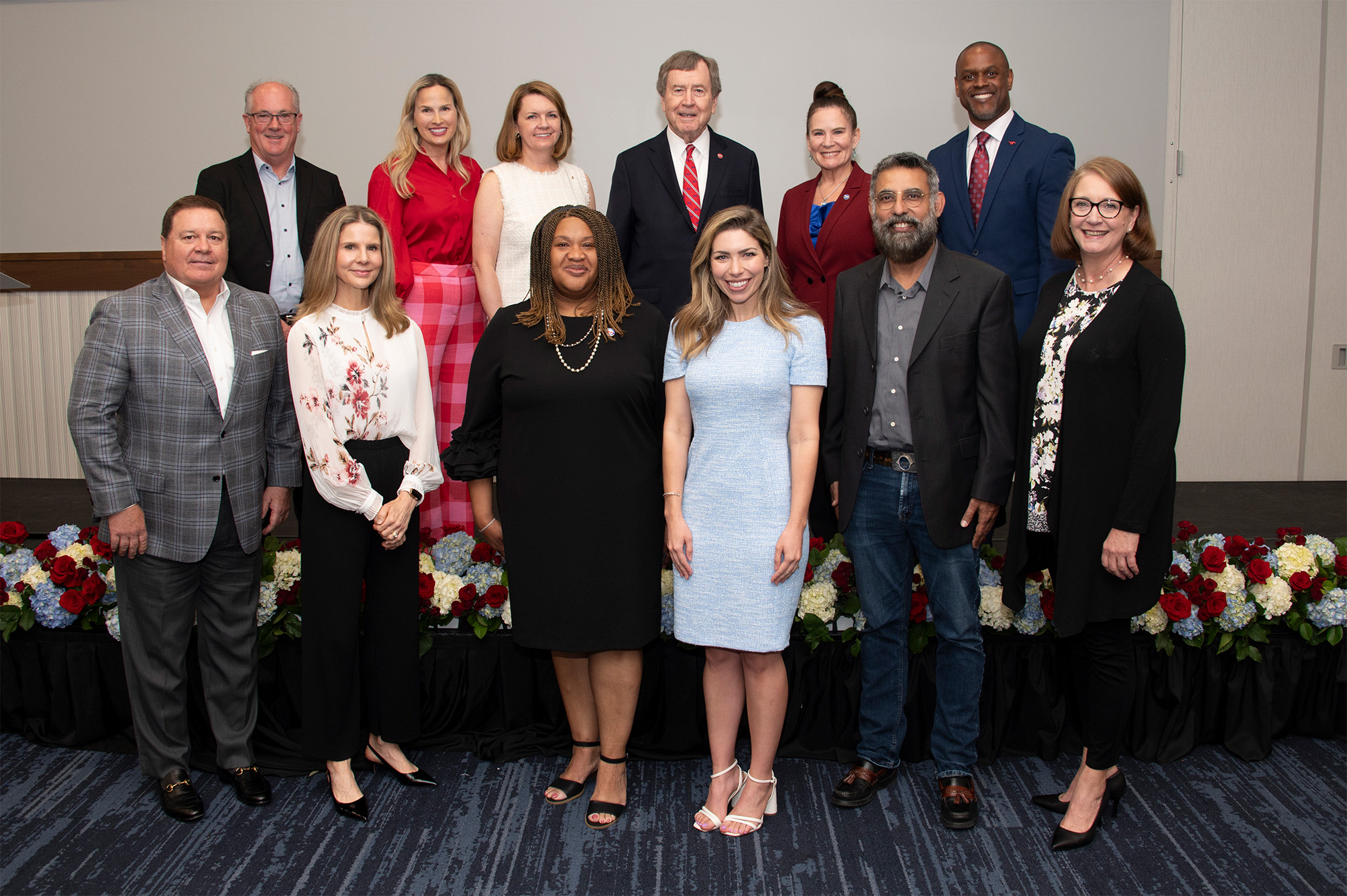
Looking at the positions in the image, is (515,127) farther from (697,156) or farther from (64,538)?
(64,538)

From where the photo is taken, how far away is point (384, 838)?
2486 millimetres

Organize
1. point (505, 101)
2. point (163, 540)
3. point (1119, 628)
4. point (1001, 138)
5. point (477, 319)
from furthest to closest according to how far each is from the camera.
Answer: point (505, 101), point (477, 319), point (1001, 138), point (163, 540), point (1119, 628)

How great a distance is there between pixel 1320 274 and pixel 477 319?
521 cm

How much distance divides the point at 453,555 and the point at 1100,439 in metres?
2.03

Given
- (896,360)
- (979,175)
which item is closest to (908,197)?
(896,360)

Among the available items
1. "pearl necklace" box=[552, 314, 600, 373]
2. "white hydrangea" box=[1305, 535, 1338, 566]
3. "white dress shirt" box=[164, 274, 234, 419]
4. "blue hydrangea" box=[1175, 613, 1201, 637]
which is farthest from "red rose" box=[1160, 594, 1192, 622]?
"white dress shirt" box=[164, 274, 234, 419]

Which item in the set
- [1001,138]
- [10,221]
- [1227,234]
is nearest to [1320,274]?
[1227,234]

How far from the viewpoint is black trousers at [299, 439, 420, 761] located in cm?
249

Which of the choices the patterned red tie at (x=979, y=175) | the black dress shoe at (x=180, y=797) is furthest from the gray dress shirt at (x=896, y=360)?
the black dress shoe at (x=180, y=797)

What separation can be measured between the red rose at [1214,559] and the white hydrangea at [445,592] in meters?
2.36

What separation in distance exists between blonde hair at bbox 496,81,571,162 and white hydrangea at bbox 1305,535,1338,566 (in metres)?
2.92

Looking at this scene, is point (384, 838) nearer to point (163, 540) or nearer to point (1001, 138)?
point (163, 540)

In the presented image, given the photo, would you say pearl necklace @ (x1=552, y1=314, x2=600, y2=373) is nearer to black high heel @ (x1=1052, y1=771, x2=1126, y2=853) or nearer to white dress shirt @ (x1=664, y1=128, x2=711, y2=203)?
white dress shirt @ (x1=664, y1=128, x2=711, y2=203)

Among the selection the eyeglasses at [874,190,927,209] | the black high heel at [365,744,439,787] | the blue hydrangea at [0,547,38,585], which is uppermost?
the eyeglasses at [874,190,927,209]
